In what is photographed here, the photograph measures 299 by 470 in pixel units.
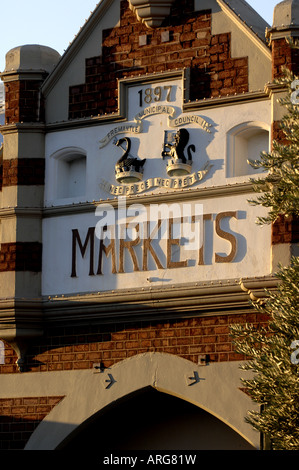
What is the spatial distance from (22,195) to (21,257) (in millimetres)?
1029

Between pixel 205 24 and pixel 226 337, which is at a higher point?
pixel 205 24

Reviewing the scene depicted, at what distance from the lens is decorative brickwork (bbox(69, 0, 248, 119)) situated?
20328 mm

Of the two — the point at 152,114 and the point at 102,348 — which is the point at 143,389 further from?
the point at 152,114

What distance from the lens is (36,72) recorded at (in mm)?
21484

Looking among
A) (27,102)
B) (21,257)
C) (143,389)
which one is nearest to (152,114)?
(27,102)

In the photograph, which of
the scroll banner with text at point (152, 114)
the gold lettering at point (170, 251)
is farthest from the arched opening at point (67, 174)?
the gold lettering at point (170, 251)

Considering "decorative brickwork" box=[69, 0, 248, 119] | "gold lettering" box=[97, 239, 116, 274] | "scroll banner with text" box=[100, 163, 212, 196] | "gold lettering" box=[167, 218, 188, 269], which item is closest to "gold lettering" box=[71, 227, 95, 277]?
"gold lettering" box=[97, 239, 116, 274]

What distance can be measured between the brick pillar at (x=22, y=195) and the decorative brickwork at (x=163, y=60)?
71 cm

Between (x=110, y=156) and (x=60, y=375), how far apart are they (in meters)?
3.53

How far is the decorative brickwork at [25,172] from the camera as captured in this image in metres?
21.2

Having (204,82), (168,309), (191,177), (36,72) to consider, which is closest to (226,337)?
(168,309)

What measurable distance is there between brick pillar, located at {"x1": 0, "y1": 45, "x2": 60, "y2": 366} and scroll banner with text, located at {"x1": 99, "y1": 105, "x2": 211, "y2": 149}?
49.9 inches

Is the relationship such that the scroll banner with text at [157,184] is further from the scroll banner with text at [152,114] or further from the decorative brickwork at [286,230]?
the decorative brickwork at [286,230]
